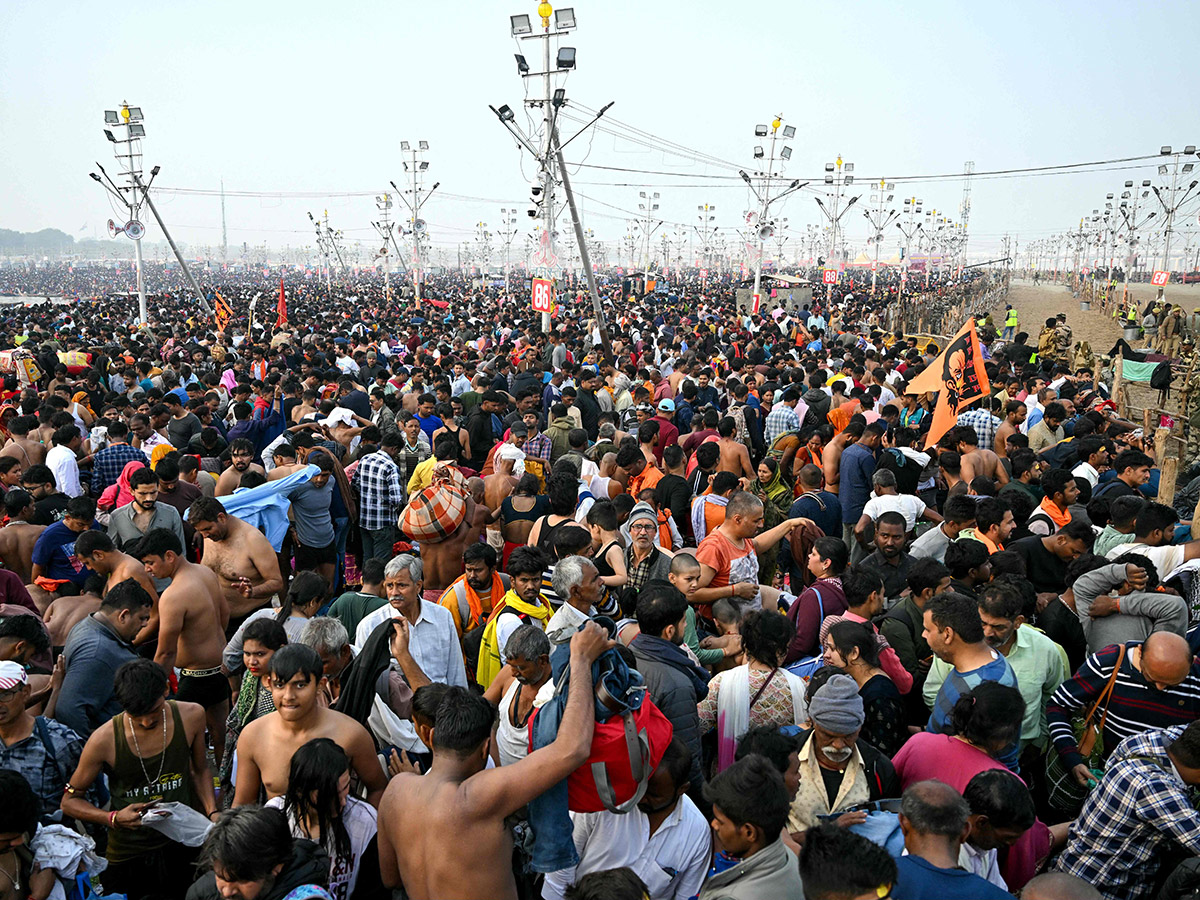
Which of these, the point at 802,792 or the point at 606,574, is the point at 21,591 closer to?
the point at 606,574

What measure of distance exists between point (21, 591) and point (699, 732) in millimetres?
4054

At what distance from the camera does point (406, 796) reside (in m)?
2.77

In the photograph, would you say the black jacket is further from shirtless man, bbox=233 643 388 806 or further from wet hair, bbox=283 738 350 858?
shirtless man, bbox=233 643 388 806

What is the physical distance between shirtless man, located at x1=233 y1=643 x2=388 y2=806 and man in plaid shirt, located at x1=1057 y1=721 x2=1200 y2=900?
2705 millimetres

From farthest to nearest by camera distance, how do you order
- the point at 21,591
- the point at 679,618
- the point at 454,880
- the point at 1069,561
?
1. the point at 1069,561
2. the point at 21,591
3. the point at 679,618
4. the point at 454,880

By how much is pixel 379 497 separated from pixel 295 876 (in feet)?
14.6

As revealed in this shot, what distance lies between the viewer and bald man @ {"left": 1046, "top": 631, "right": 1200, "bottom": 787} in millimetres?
3604

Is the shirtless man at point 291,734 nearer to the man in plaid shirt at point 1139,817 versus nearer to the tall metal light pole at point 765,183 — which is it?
the man in plaid shirt at point 1139,817

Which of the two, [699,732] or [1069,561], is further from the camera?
[1069,561]

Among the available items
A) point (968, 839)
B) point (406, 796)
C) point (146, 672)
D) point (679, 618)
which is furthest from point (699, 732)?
point (146, 672)

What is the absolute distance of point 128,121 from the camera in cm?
2597

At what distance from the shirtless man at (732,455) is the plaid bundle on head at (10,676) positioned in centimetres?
521

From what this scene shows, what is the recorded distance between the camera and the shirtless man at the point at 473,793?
101 inches

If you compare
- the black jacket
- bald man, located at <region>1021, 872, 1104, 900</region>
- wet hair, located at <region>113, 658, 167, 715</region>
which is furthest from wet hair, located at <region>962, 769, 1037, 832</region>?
wet hair, located at <region>113, 658, 167, 715</region>
